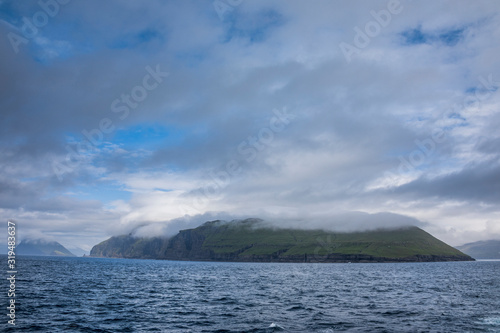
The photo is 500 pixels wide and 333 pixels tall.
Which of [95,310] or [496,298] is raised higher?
[95,310]

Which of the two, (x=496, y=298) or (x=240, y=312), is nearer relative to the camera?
(x=240, y=312)

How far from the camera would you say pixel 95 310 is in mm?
51281

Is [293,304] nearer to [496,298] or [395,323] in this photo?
[395,323]

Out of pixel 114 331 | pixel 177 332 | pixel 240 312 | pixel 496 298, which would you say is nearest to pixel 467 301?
pixel 496 298

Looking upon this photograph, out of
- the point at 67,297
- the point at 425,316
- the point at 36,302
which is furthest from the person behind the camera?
the point at 67,297

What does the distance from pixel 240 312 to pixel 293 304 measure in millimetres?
12687

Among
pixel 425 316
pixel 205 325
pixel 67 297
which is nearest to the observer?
pixel 205 325

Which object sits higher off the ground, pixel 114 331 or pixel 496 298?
pixel 114 331

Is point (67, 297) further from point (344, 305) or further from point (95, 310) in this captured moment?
point (344, 305)

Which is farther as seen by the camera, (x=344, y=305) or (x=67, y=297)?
(x=67, y=297)

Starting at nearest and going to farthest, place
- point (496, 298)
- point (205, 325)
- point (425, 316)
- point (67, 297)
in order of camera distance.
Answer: point (205, 325) → point (425, 316) → point (67, 297) → point (496, 298)

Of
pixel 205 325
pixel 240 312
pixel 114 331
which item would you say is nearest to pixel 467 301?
pixel 240 312

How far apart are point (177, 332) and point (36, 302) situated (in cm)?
3485

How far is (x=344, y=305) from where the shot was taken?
2283 inches
